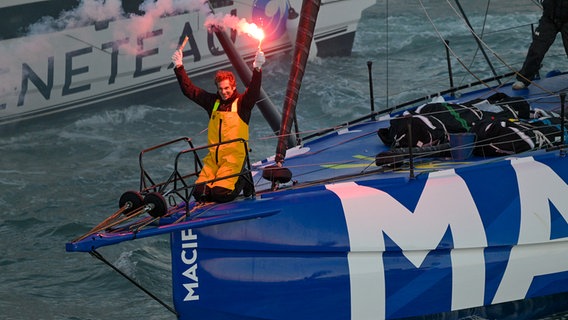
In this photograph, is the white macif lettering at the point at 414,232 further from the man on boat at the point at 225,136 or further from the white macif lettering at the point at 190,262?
the white macif lettering at the point at 190,262

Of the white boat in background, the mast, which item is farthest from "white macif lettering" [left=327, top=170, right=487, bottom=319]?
the white boat in background

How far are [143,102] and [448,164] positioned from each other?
402 inches

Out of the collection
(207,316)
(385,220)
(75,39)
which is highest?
(75,39)

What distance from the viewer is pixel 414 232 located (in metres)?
8.43

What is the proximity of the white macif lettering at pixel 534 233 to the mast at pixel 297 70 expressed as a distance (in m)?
1.73

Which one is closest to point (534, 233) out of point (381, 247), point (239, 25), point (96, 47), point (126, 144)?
point (381, 247)

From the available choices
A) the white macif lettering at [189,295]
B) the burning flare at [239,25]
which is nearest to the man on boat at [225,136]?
the burning flare at [239,25]

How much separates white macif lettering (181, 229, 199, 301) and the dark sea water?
2.92 feet

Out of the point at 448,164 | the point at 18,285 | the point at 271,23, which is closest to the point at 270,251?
the point at 448,164

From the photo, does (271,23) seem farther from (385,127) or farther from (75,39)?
(385,127)

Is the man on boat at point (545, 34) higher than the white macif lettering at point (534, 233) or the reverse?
higher

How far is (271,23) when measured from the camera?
1928cm

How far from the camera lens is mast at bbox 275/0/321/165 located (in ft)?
29.1

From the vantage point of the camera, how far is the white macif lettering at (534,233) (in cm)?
867
